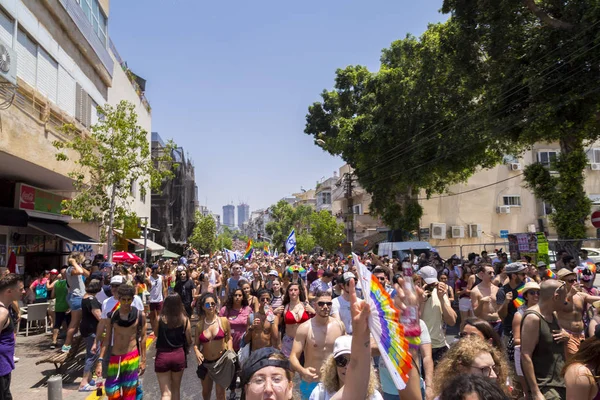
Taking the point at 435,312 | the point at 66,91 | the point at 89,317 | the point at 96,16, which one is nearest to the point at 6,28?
the point at 66,91

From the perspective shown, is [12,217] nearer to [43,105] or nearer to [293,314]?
[43,105]

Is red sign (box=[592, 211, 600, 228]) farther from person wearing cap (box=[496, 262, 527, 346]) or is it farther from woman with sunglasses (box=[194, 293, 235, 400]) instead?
woman with sunglasses (box=[194, 293, 235, 400])

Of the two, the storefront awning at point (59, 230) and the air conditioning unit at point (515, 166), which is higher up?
the air conditioning unit at point (515, 166)

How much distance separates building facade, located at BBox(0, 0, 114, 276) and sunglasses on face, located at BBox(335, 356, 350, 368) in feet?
33.2


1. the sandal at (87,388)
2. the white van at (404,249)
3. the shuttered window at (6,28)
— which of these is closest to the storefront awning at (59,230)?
the shuttered window at (6,28)

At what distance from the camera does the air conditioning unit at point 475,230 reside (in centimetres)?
3825

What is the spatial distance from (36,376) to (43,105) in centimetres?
778

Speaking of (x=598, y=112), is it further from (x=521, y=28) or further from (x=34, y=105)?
(x=34, y=105)

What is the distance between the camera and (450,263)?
16.6 m

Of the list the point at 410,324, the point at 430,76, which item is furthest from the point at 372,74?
the point at 410,324

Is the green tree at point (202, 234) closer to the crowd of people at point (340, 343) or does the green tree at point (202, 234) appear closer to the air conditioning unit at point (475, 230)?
the air conditioning unit at point (475, 230)

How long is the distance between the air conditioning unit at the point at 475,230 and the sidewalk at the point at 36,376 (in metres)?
33.5

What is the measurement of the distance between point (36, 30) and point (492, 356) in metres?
14.1

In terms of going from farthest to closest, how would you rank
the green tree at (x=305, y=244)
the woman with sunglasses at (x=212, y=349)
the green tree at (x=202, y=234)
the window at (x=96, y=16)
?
1. the green tree at (x=305, y=244)
2. the green tree at (x=202, y=234)
3. the window at (x=96, y=16)
4. the woman with sunglasses at (x=212, y=349)
